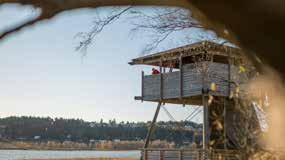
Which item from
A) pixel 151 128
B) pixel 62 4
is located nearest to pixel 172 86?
pixel 151 128

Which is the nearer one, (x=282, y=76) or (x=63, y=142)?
(x=282, y=76)

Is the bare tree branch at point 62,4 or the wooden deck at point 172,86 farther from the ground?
the wooden deck at point 172,86

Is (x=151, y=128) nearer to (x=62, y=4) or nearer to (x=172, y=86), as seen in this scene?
(x=172, y=86)

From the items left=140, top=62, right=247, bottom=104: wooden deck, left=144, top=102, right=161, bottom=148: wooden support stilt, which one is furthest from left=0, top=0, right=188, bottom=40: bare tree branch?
left=144, top=102, right=161, bottom=148: wooden support stilt

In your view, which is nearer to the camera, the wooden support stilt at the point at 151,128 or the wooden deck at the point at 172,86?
the wooden deck at the point at 172,86

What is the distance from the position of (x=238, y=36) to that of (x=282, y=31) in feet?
0.47

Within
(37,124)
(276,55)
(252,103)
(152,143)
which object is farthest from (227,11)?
(37,124)

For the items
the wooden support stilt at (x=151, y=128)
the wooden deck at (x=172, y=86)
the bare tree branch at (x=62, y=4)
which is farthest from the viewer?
the wooden support stilt at (x=151, y=128)

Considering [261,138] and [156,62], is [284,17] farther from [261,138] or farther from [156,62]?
[156,62]

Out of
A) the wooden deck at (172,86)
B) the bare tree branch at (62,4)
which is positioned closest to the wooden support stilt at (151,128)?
the wooden deck at (172,86)

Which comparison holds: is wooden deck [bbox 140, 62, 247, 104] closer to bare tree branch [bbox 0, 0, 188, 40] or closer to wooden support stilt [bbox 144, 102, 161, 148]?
wooden support stilt [bbox 144, 102, 161, 148]

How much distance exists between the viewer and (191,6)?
5.21ft

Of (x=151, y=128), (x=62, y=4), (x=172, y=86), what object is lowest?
(x=62, y=4)

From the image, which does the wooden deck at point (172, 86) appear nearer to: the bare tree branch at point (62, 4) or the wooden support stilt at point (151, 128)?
the wooden support stilt at point (151, 128)
